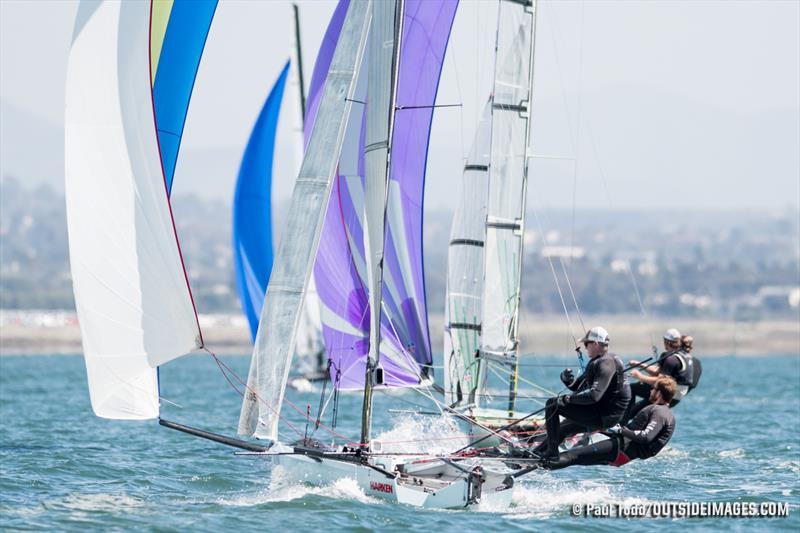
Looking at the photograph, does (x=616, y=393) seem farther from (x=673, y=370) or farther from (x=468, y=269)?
(x=468, y=269)

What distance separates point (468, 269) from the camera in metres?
24.1

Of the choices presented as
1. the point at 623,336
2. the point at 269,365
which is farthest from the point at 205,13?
the point at 623,336

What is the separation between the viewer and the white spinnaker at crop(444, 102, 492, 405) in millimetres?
23703

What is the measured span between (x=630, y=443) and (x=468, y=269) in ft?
28.1

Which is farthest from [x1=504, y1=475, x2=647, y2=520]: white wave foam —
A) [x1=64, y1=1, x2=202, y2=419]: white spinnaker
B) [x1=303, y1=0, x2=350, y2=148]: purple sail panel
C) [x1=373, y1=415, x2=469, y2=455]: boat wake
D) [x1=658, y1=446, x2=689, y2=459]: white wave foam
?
[x1=303, y1=0, x2=350, y2=148]: purple sail panel

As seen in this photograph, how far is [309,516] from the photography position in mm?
15250

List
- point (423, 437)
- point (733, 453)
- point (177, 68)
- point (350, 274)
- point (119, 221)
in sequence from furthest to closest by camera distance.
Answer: point (733, 453) → point (423, 437) → point (350, 274) → point (177, 68) → point (119, 221)

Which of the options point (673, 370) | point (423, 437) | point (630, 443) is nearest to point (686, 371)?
point (673, 370)

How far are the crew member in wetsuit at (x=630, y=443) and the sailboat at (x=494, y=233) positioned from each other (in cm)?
754

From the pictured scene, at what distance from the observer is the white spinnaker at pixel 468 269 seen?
23703 mm

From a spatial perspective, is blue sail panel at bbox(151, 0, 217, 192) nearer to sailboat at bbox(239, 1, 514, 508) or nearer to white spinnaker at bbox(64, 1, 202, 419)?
white spinnaker at bbox(64, 1, 202, 419)

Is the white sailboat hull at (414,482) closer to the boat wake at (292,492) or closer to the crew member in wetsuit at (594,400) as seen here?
the boat wake at (292,492)

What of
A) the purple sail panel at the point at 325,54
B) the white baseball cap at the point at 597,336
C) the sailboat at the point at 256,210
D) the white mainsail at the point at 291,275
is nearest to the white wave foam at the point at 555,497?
the white baseball cap at the point at 597,336

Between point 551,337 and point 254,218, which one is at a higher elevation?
point 254,218
